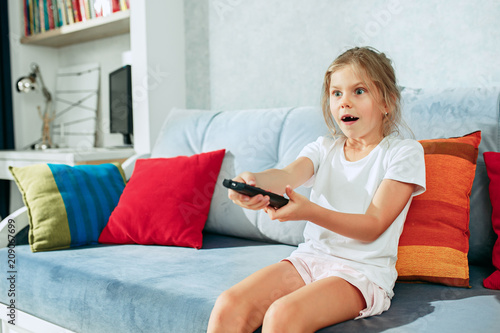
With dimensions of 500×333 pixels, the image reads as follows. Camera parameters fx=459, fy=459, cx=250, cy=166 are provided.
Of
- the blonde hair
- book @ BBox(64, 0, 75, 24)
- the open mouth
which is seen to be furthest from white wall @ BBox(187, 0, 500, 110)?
book @ BBox(64, 0, 75, 24)

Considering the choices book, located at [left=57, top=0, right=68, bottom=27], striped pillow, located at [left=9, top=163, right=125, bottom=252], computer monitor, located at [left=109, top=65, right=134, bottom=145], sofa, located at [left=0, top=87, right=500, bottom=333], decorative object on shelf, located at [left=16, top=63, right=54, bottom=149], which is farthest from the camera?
decorative object on shelf, located at [left=16, top=63, right=54, bottom=149]

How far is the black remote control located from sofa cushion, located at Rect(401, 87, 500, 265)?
1.89 ft

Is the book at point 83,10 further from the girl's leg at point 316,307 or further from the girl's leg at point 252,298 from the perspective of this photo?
the girl's leg at point 316,307

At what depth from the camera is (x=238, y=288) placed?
1012mm

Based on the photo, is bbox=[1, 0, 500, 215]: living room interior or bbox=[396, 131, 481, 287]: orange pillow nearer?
bbox=[396, 131, 481, 287]: orange pillow

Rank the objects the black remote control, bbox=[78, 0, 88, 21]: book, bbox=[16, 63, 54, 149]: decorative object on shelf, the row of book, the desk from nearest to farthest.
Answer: the black remote control
the desk
the row of book
bbox=[78, 0, 88, 21]: book
bbox=[16, 63, 54, 149]: decorative object on shelf

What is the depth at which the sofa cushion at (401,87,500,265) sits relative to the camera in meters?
1.23

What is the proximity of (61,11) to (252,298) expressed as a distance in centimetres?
254

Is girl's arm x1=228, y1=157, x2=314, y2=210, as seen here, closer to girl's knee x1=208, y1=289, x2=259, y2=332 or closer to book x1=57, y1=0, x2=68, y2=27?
girl's knee x1=208, y1=289, x2=259, y2=332

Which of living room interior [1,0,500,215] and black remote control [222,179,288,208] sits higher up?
living room interior [1,0,500,215]

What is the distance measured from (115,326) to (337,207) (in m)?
0.65

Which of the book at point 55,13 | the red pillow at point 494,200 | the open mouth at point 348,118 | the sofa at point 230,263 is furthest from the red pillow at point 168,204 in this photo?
the book at point 55,13

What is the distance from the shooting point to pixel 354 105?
3.69 feet

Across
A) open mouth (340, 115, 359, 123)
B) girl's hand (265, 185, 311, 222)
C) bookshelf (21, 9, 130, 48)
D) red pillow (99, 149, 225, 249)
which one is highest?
bookshelf (21, 9, 130, 48)
